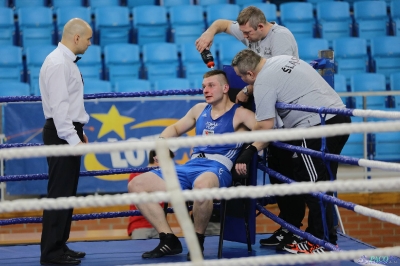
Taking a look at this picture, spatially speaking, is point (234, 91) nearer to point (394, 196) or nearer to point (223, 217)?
point (223, 217)

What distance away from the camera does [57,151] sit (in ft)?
6.03

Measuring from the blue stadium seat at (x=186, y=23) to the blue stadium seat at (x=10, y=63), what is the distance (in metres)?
2.09

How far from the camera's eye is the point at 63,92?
12.4ft

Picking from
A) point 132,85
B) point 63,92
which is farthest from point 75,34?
point 132,85

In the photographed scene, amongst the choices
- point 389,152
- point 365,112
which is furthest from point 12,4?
point 365,112

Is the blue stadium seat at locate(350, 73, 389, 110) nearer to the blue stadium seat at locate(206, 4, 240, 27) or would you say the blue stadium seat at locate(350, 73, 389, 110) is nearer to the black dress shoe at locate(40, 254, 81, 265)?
the blue stadium seat at locate(206, 4, 240, 27)

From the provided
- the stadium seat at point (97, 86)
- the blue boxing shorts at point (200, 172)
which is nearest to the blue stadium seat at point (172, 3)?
the stadium seat at point (97, 86)

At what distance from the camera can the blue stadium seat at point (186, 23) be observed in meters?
8.98

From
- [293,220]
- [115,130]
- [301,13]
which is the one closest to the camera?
[293,220]

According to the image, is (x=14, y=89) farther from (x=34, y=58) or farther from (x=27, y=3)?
(x=27, y=3)

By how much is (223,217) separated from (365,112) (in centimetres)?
138

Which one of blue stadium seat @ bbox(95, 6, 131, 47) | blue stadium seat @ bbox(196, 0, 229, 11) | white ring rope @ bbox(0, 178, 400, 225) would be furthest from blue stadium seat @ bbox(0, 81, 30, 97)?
white ring rope @ bbox(0, 178, 400, 225)

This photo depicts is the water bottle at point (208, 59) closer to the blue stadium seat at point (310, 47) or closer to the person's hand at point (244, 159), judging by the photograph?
the person's hand at point (244, 159)

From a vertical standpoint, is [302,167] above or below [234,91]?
below
